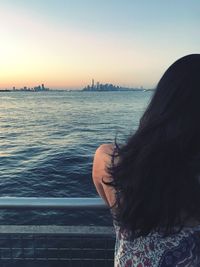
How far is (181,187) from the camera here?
59.6 inches

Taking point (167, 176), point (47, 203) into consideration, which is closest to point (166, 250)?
point (167, 176)

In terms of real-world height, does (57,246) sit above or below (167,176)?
below

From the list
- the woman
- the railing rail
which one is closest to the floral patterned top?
the woman

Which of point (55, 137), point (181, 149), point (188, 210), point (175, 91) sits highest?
point (175, 91)

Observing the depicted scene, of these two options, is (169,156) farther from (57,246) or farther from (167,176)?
(57,246)

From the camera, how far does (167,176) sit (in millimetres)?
1529

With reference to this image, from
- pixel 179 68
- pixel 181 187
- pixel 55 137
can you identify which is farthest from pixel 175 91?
pixel 55 137

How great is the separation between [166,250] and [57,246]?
5.29ft

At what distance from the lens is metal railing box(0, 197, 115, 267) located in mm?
2934

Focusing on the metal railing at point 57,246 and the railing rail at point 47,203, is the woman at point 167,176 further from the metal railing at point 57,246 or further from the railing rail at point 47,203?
the metal railing at point 57,246

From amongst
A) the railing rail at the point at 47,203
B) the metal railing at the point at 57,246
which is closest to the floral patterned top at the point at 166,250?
the railing rail at the point at 47,203

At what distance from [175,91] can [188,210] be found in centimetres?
44

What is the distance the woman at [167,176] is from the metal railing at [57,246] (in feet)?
4.34

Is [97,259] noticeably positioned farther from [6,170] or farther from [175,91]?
[6,170]
